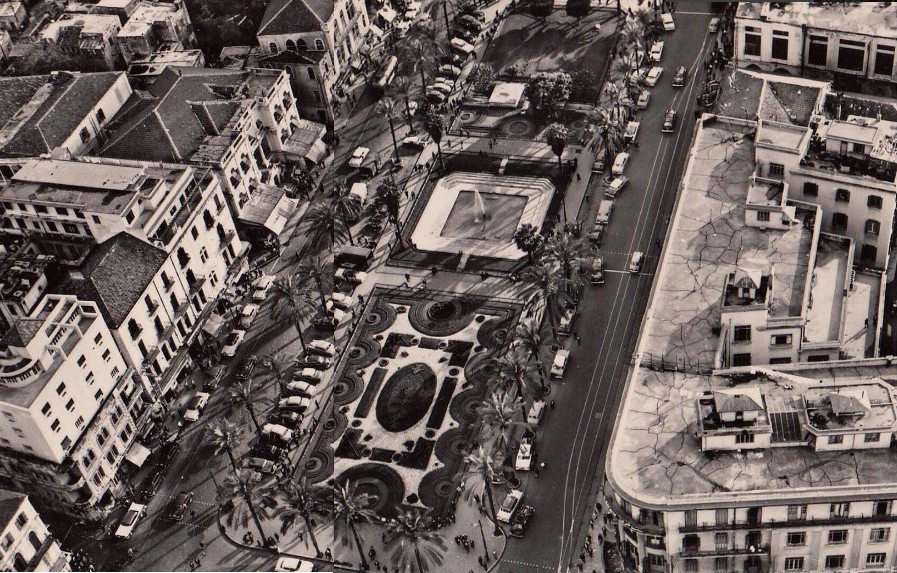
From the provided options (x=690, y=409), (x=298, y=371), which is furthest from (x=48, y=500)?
(x=690, y=409)

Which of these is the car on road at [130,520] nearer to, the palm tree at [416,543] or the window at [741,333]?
the palm tree at [416,543]

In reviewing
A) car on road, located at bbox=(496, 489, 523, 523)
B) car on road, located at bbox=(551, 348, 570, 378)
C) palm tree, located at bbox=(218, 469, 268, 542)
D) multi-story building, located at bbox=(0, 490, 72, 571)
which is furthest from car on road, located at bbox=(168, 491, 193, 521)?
car on road, located at bbox=(551, 348, 570, 378)

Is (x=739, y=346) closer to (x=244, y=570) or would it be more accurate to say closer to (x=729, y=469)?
(x=729, y=469)

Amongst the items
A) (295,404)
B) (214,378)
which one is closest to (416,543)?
(295,404)

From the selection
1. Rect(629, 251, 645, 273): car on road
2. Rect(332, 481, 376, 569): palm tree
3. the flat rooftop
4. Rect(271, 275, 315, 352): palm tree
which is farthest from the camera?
Rect(629, 251, 645, 273): car on road

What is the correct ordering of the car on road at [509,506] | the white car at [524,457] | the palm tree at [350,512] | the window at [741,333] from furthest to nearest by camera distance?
the white car at [524,457]
the car on road at [509,506]
the palm tree at [350,512]
the window at [741,333]

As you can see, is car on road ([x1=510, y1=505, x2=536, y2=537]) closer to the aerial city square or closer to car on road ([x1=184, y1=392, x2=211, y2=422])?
the aerial city square

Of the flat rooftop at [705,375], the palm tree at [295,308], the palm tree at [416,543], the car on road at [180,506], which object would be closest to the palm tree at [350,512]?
the palm tree at [416,543]
